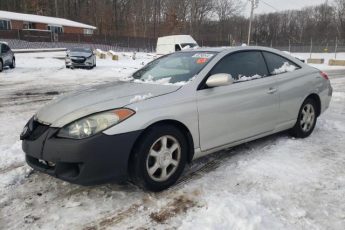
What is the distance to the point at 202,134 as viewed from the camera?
3.92 metres

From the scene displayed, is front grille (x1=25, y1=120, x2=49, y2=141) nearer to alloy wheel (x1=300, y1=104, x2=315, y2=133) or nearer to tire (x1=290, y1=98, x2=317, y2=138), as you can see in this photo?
tire (x1=290, y1=98, x2=317, y2=138)

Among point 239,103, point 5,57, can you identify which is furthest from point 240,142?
point 5,57

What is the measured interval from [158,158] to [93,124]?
73 cm

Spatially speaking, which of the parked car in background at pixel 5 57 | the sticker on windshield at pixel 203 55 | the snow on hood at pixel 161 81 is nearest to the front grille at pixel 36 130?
the snow on hood at pixel 161 81

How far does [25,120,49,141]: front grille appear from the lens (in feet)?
11.3

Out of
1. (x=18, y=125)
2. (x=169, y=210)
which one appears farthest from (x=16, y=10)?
(x=169, y=210)

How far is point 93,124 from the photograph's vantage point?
3285 mm

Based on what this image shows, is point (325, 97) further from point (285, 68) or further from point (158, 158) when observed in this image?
point (158, 158)

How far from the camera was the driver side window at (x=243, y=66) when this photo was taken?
4.41 metres

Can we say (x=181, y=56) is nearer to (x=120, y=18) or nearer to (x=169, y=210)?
(x=169, y=210)

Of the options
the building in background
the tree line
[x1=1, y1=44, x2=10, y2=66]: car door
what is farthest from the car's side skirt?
the tree line

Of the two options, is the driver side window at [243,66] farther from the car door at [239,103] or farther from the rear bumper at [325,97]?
the rear bumper at [325,97]

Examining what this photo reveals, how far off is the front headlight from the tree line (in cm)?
6576

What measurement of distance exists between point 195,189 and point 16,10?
7208cm
